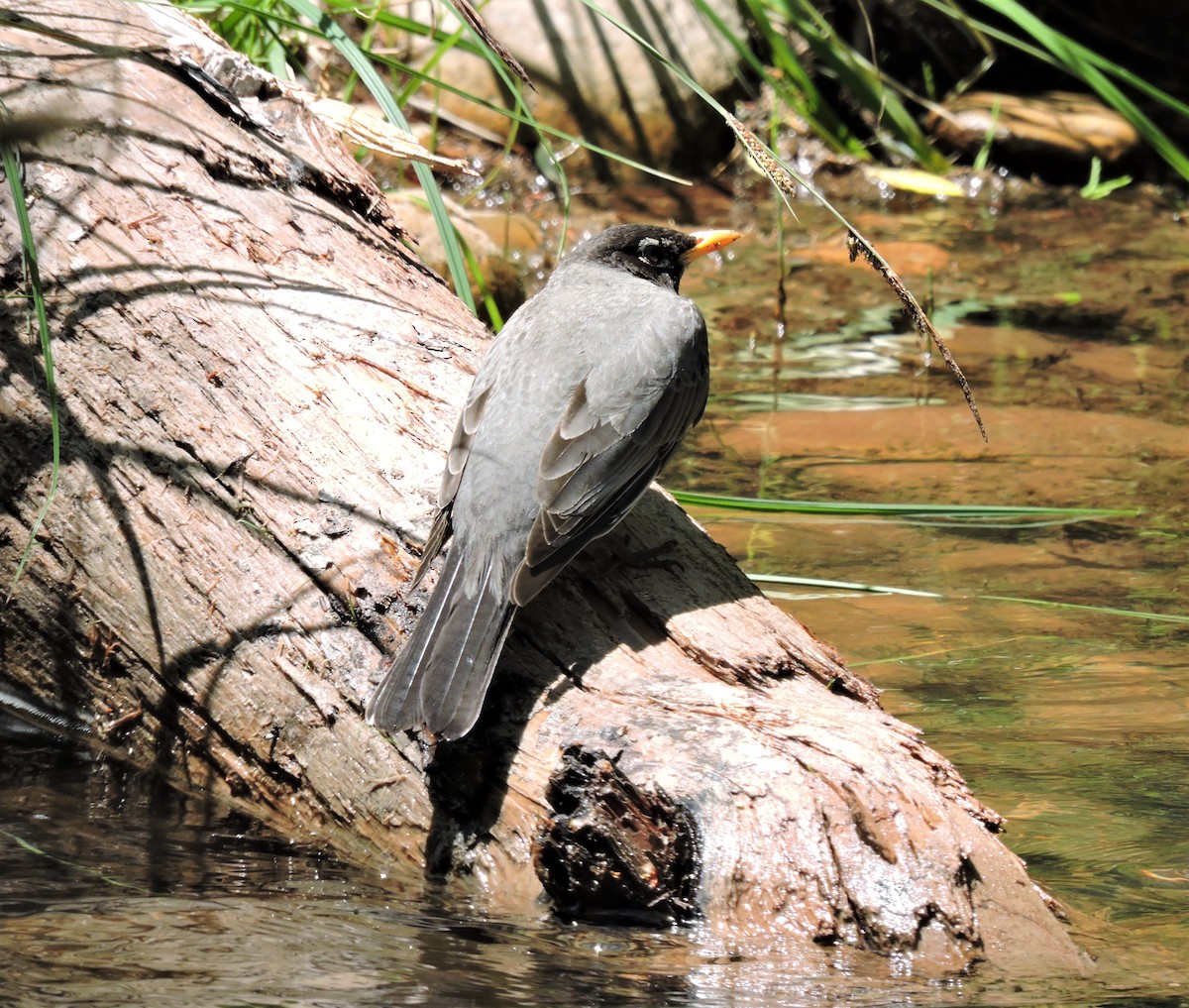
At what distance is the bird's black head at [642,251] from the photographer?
14.8 feet

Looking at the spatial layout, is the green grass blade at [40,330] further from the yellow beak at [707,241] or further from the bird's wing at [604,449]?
the yellow beak at [707,241]

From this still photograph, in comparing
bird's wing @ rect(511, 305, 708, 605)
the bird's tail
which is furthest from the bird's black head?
the bird's tail

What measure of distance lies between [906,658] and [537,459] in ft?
4.65

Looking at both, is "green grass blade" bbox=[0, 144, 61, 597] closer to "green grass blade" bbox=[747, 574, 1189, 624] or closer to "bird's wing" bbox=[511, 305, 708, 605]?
"bird's wing" bbox=[511, 305, 708, 605]

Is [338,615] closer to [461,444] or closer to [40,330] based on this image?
[461,444]

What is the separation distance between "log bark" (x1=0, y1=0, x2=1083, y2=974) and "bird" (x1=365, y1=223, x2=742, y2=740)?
0.12 m

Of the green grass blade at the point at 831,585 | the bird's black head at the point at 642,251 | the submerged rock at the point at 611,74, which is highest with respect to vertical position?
the submerged rock at the point at 611,74

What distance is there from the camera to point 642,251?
4547 mm

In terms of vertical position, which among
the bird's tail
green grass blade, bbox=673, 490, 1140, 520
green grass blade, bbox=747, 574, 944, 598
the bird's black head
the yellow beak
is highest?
the yellow beak

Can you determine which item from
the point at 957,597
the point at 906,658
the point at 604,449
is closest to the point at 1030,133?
the point at 957,597

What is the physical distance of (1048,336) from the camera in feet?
23.5

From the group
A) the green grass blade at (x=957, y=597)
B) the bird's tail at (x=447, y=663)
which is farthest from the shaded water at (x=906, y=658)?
the bird's tail at (x=447, y=663)

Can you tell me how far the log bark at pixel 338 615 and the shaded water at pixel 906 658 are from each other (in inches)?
4.9

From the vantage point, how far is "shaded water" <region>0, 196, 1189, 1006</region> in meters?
2.52
